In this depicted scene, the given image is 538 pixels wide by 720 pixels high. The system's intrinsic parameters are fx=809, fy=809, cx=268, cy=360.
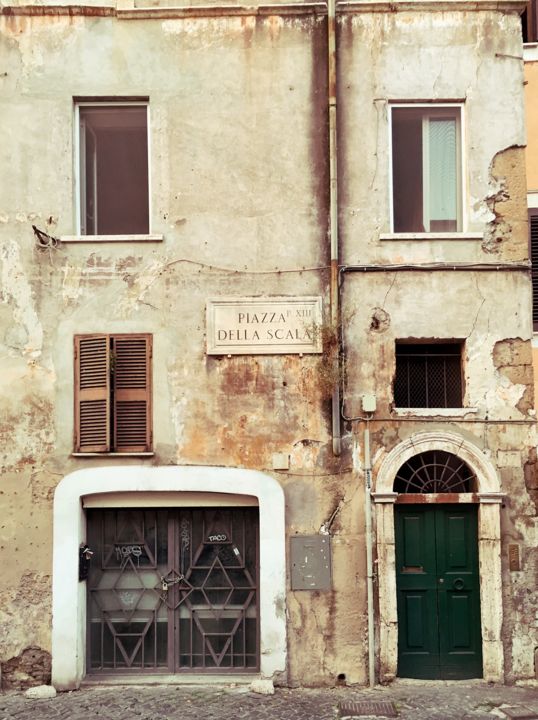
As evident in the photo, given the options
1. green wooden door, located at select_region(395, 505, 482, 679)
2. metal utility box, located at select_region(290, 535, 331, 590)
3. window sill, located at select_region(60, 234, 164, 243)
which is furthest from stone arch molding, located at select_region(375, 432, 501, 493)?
window sill, located at select_region(60, 234, 164, 243)

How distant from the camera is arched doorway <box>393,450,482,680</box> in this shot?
961 cm

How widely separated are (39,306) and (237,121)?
10.9 feet

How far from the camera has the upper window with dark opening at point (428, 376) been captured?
10008 millimetres

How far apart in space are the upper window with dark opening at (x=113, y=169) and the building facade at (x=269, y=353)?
0.24 ft

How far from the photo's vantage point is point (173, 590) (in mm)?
9852

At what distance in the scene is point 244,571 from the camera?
9.85 meters

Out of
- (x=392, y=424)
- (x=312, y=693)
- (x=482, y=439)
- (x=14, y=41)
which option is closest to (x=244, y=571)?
(x=312, y=693)

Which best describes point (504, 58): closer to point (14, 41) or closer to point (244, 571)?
point (14, 41)

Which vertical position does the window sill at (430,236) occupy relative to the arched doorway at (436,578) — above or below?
above

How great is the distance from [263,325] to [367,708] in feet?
14.7

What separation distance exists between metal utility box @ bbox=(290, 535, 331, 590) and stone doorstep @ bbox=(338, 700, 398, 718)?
4.25 feet

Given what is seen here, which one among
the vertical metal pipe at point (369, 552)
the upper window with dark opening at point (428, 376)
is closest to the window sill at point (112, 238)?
the upper window with dark opening at point (428, 376)

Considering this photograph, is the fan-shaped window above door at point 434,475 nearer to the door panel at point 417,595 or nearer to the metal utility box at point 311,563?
the door panel at point 417,595

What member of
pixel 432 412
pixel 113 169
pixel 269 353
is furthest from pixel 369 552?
pixel 113 169
